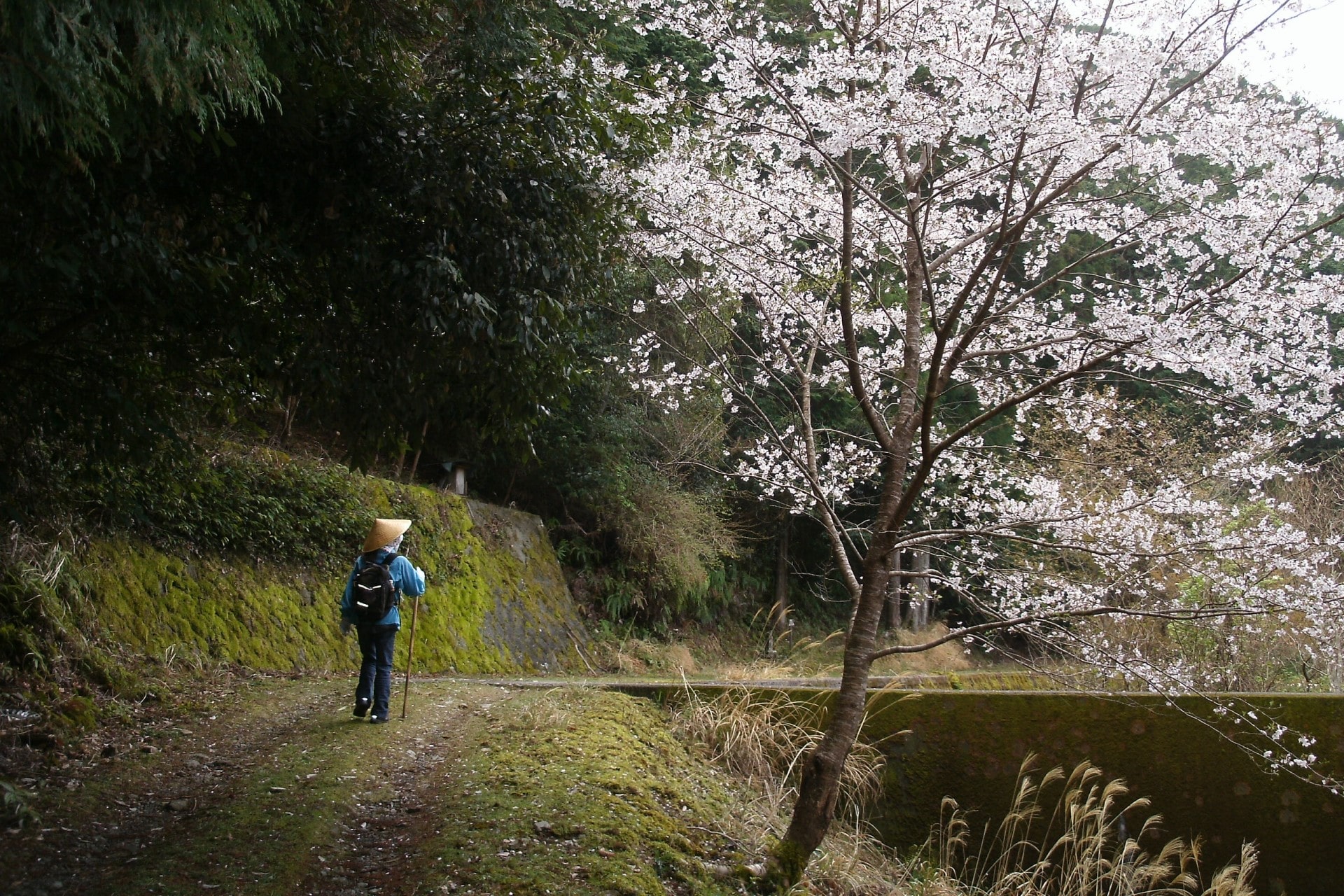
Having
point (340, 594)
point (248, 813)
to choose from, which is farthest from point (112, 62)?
point (340, 594)

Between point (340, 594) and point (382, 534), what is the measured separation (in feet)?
13.1

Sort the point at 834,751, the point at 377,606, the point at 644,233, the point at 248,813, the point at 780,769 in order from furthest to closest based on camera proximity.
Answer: the point at 780,769, the point at 377,606, the point at 644,233, the point at 248,813, the point at 834,751

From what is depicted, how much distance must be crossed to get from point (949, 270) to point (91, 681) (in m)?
6.50

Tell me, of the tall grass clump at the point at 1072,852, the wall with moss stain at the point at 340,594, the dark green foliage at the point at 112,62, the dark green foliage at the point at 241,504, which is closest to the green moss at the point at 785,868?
the tall grass clump at the point at 1072,852

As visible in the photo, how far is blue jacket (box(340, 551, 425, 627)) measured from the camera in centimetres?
552

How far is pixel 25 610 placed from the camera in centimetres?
515

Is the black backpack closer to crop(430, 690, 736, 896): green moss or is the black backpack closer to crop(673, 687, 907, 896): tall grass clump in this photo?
crop(430, 690, 736, 896): green moss

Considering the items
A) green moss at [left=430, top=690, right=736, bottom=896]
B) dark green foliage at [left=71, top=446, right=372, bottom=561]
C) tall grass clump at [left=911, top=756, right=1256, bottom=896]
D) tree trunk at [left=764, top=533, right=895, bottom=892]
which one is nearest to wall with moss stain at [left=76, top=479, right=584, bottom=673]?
dark green foliage at [left=71, top=446, right=372, bottom=561]

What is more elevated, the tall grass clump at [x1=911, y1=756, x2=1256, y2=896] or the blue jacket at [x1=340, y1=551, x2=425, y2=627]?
the blue jacket at [x1=340, y1=551, x2=425, y2=627]

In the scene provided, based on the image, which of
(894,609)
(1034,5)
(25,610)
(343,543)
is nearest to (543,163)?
(1034,5)

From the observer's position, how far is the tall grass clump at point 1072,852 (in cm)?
497

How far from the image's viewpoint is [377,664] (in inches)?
220

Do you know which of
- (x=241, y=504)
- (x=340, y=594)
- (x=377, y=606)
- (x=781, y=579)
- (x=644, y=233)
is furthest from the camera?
(x=781, y=579)

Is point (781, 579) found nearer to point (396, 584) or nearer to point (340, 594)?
point (340, 594)
